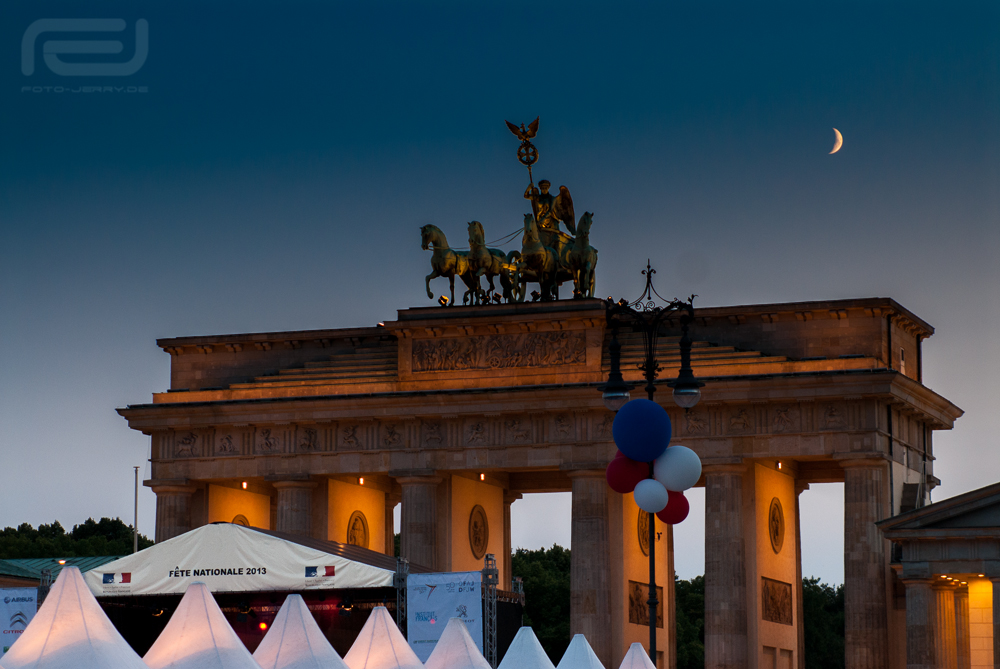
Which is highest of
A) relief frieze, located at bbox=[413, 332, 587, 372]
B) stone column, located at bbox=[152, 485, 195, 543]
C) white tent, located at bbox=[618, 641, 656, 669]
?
relief frieze, located at bbox=[413, 332, 587, 372]

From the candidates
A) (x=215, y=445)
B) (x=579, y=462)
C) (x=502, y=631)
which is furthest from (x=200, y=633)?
(x=215, y=445)

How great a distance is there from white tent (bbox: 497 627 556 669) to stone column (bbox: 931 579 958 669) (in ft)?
62.4

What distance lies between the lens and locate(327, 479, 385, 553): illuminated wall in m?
64.9

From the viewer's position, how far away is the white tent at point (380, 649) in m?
25.6

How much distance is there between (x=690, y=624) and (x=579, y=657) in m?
73.8

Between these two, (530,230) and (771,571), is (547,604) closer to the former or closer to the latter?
(771,571)

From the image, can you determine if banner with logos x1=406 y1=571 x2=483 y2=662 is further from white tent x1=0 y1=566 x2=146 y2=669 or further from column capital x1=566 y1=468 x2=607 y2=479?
column capital x1=566 y1=468 x2=607 y2=479

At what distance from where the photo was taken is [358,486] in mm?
67500

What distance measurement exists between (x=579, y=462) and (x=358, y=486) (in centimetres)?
1108

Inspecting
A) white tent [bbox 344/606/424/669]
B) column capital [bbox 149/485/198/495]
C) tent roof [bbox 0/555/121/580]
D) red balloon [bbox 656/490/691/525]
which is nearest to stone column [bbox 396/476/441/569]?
column capital [bbox 149/485/198/495]

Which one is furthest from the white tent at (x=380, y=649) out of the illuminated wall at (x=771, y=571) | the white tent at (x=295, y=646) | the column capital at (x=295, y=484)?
the column capital at (x=295, y=484)

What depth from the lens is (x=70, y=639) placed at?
67.1 ft

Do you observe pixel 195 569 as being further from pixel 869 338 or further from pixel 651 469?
pixel 869 338

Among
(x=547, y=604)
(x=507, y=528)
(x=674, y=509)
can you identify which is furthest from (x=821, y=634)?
(x=674, y=509)
